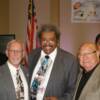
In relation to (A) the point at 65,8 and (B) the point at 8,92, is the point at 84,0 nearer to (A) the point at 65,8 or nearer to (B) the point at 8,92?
(A) the point at 65,8

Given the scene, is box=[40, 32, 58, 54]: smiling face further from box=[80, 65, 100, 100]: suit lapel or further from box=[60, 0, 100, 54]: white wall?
box=[60, 0, 100, 54]: white wall

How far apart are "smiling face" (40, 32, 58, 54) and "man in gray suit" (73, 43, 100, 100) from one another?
17.8 inches

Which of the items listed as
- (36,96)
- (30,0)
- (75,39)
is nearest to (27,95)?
(36,96)

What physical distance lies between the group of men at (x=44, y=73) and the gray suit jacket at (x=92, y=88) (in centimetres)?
15

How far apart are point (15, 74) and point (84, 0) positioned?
9.09 feet

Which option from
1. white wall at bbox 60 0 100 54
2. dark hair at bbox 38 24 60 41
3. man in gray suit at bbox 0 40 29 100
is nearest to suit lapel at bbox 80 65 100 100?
man in gray suit at bbox 0 40 29 100

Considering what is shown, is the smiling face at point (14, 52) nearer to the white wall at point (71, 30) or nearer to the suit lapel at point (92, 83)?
the suit lapel at point (92, 83)

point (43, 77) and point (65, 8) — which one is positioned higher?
point (65, 8)

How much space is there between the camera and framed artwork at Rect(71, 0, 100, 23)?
5.00m

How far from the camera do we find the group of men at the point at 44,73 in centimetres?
250

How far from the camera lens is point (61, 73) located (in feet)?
8.99

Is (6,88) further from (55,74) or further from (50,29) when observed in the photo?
(50,29)

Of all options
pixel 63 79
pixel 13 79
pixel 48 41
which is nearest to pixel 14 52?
pixel 13 79

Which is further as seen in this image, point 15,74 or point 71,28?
point 71,28
